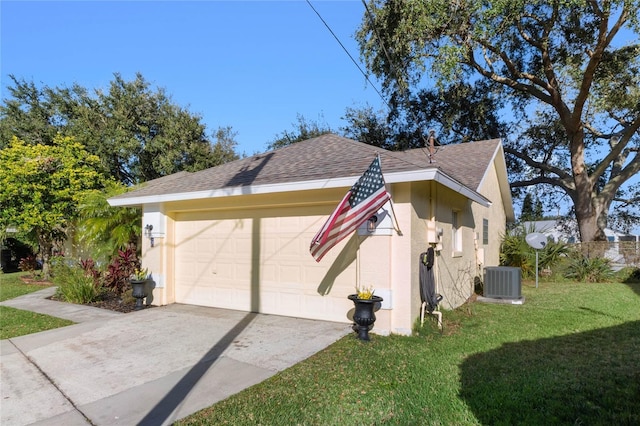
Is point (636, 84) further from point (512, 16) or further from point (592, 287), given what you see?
point (592, 287)

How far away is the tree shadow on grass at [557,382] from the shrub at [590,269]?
950 centimetres

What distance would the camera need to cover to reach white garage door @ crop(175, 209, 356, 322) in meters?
7.21

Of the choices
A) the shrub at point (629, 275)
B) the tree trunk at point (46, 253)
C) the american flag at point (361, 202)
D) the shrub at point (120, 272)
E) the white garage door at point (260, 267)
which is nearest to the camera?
the american flag at point (361, 202)

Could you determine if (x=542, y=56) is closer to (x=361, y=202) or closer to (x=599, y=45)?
(x=599, y=45)

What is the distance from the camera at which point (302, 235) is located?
753 centimetres

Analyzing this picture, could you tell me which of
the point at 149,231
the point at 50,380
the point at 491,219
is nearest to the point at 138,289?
the point at 149,231

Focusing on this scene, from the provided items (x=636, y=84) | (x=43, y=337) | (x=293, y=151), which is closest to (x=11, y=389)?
(x=43, y=337)

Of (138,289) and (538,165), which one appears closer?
(138,289)

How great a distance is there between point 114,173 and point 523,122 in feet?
78.8

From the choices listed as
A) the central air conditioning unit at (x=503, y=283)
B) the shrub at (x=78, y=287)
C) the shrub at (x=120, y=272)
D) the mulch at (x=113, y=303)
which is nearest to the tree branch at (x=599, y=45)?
the central air conditioning unit at (x=503, y=283)

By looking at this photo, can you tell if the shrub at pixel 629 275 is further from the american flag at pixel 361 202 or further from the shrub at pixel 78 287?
the shrub at pixel 78 287

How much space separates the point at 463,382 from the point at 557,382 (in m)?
1.01

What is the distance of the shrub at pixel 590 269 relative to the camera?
14.1m

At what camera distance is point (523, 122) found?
2303 cm
